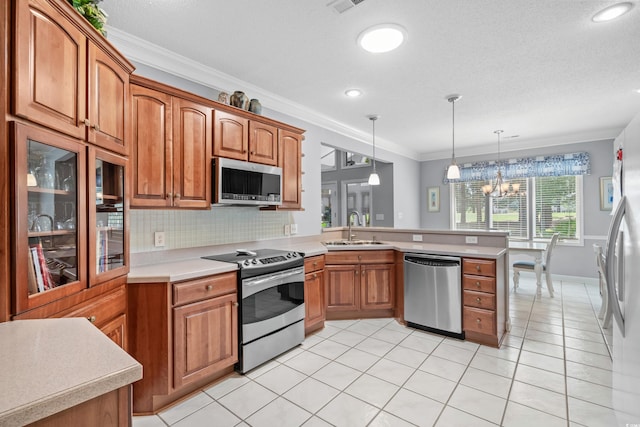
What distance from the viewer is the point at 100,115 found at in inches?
62.9

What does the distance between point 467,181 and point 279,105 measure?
182 inches

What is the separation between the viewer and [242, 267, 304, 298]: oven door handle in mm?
2312

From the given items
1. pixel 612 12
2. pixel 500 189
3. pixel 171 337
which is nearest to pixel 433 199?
pixel 500 189

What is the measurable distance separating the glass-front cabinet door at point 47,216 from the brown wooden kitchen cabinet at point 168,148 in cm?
67

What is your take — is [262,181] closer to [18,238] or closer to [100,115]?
[100,115]

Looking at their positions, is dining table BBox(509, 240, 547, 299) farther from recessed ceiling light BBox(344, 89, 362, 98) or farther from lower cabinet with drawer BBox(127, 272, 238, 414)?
lower cabinet with drawer BBox(127, 272, 238, 414)

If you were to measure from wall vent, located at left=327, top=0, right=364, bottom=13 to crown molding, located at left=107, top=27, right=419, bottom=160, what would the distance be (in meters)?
1.40

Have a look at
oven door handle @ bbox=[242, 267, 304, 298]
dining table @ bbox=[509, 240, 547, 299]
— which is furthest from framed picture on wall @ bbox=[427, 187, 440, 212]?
oven door handle @ bbox=[242, 267, 304, 298]

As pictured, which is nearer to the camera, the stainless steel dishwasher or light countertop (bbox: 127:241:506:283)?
light countertop (bbox: 127:241:506:283)

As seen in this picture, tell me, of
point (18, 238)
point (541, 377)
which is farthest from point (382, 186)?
point (18, 238)

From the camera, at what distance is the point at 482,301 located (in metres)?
2.82

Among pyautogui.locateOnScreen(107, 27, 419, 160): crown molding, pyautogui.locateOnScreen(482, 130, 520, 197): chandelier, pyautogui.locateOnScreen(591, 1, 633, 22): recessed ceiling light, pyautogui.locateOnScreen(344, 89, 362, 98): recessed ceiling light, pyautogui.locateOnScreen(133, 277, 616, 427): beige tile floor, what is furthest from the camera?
pyautogui.locateOnScreen(482, 130, 520, 197): chandelier

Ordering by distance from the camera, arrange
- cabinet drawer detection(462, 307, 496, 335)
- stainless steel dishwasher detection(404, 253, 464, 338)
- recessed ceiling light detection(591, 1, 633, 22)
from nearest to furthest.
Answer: recessed ceiling light detection(591, 1, 633, 22) < cabinet drawer detection(462, 307, 496, 335) < stainless steel dishwasher detection(404, 253, 464, 338)

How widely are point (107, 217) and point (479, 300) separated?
3.05m
